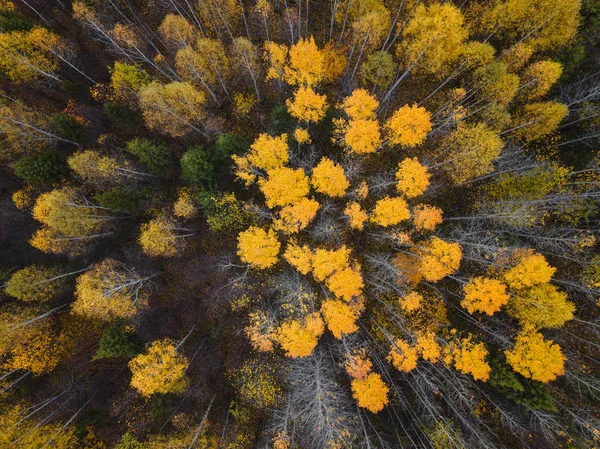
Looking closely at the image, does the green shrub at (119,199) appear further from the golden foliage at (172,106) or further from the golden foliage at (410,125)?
the golden foliage at (410,125)

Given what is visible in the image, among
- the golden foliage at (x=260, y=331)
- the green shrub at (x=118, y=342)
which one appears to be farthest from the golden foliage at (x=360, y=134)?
the green shrub at (x=118, y=342)

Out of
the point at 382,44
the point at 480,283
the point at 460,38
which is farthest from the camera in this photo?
the point at 382,44

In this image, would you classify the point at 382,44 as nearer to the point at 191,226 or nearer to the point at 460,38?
the point at 460,38

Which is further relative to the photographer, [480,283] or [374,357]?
[374,357]

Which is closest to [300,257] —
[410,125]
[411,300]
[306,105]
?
[411,300]

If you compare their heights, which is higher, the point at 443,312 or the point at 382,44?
the point at 382,44

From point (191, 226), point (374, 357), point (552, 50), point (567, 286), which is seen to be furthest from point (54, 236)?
point (552, 50)

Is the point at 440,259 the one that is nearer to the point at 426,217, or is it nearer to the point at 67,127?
the point at 426,217
